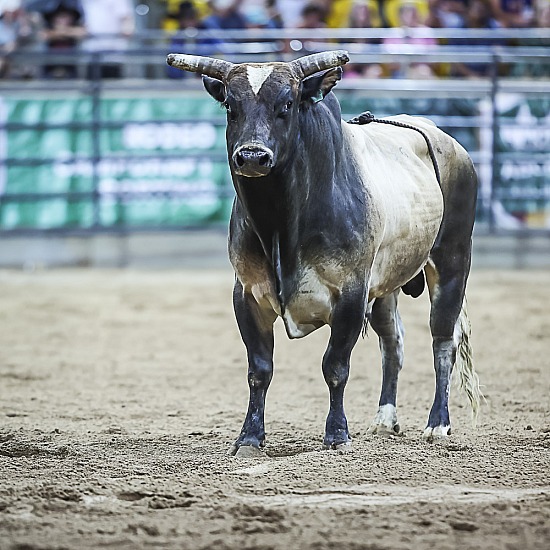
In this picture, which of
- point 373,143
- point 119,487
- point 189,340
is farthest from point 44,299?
point 119,487

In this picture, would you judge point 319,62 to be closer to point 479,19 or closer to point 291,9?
point 291,9

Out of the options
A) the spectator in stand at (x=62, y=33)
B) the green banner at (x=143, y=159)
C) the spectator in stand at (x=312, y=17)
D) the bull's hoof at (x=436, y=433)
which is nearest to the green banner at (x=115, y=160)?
the green banner at (x=143, y=159)

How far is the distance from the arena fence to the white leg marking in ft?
25.6

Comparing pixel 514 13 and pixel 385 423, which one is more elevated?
pixel 514 13

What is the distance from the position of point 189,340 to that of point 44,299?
242 centimetres

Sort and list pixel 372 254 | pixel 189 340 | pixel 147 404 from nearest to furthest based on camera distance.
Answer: pixel 372 254 < pixel 147 404 < pixel 189 340

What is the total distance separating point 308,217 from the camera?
4.91 meters

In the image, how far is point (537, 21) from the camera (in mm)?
15086

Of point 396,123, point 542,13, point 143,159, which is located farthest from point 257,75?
point 542,13

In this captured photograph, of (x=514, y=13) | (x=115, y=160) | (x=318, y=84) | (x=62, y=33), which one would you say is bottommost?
(x=115, y=160)

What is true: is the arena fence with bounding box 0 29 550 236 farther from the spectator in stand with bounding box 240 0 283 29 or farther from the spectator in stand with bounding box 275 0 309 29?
the spectator in stand with bounding box 275 0 309 29

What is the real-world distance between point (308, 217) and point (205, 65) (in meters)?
0.81

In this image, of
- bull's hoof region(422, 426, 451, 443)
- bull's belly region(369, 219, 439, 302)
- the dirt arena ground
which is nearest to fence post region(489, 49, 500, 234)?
Result: the dirt arena ground

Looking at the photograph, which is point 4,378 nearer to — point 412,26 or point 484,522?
point 484,522
